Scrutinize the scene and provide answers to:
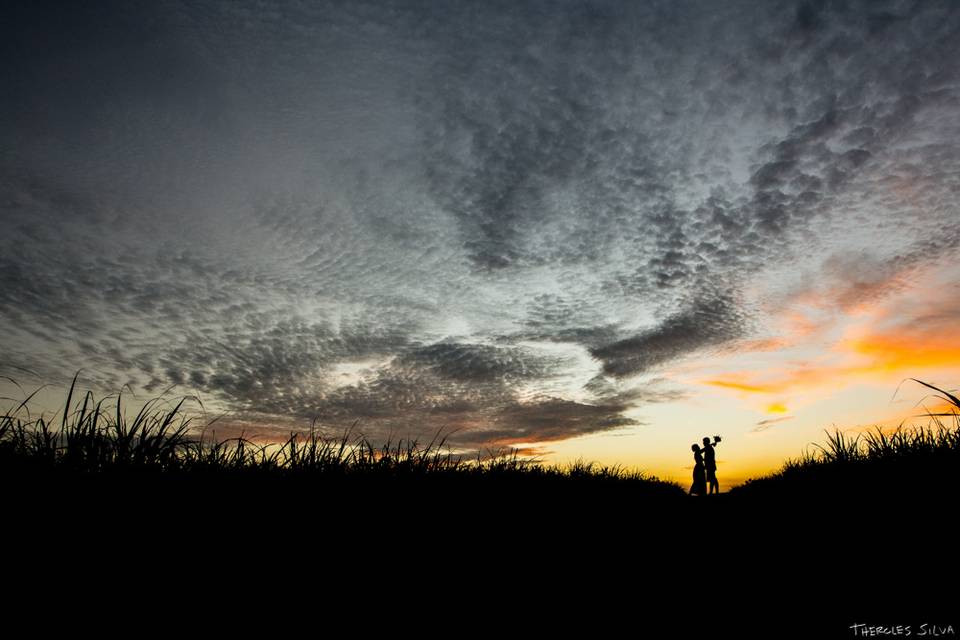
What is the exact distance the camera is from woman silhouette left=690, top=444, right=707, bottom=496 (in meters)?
17.2

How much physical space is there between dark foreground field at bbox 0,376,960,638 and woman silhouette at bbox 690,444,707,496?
39.7ft

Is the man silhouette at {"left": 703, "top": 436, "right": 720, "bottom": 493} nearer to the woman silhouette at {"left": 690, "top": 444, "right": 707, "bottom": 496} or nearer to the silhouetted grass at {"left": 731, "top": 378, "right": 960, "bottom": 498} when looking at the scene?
the woman silhouette at {"left": 690, "top": 444, "right": 707, "bottom": 496}

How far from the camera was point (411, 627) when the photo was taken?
2701mm

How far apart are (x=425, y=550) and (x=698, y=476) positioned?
16.3m

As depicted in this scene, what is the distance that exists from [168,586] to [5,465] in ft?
8.01

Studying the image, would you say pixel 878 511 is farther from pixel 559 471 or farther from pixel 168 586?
pixel 559 471

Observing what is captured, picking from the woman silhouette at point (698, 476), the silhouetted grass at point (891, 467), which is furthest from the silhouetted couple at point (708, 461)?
the silhouetted grass at point (891, 467)

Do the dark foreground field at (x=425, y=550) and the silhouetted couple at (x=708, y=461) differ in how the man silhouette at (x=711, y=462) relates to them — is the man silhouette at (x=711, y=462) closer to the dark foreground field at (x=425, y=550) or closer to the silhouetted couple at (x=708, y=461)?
the silhouetted couple at (x=708, y=461)

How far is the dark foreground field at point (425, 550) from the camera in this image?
9.40ft

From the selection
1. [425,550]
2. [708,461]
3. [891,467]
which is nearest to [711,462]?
[708,461]

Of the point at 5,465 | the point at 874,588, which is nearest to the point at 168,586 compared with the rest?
the point at 5,465

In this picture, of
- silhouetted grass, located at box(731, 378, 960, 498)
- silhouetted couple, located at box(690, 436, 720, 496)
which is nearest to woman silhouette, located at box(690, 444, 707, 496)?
silhouetted couple, located at box(690, 436, 720, 496)

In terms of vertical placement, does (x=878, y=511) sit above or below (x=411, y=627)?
above

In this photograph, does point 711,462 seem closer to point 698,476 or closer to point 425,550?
point 698,476
